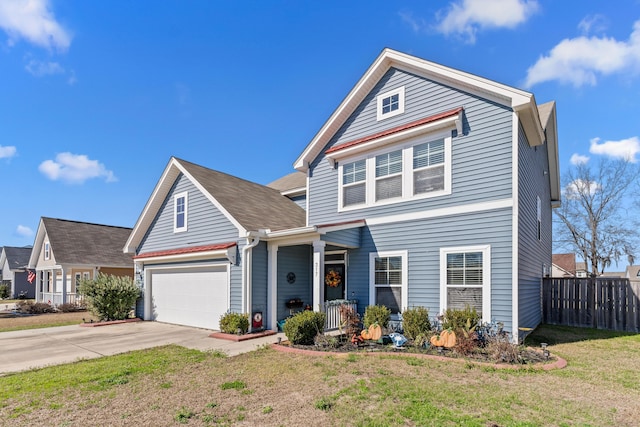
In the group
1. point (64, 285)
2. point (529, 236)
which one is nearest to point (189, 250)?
point (529, 236)

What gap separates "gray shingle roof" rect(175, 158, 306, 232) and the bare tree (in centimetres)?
2658

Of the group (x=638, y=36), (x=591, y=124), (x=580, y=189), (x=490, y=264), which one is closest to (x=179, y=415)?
(x=490, y=264)

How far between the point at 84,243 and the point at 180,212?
1498cm

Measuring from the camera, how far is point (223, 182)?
45.0 ft

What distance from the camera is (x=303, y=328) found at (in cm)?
848

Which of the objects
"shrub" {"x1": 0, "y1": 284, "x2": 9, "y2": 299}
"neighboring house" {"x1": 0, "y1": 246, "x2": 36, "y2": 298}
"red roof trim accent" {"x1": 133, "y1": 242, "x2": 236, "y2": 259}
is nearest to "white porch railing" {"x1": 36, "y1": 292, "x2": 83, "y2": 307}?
"red roof trim accent" {"x1": 133, "y1": 242, "x2": 236, "y2": 259}

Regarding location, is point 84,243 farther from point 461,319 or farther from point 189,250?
point 461,319

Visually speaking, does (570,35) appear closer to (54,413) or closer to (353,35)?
(353,35)

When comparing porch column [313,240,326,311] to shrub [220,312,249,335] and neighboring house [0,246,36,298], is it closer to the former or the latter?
shrub [220,312,249,335]

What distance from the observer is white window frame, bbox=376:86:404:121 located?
10586 mm

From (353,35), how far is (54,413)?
12.6 metres

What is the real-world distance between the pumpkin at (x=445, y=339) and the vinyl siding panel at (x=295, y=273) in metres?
5.09

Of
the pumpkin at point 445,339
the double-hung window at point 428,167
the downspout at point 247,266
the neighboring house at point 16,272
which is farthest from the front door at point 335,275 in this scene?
the neighboring house at point 16,272

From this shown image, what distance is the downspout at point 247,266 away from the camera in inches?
408
